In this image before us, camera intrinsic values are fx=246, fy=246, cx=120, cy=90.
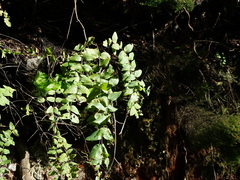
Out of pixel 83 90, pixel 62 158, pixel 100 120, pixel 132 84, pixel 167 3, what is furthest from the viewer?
pixel 167 3

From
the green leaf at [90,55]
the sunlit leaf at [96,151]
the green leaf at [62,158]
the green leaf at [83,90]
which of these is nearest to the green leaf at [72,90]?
the green leaf at [83,90]

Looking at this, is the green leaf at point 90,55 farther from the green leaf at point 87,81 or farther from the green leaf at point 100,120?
the green leaf at point 100,120

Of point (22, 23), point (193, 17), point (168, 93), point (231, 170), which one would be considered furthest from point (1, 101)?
point (231, 170)

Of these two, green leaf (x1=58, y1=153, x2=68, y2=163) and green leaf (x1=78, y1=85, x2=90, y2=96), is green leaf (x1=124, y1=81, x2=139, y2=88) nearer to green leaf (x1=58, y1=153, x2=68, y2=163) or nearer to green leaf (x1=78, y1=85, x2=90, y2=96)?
green leaf (x1=78, y1=85, x2=90, y2=96)

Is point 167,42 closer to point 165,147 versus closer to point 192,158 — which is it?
point 165,147

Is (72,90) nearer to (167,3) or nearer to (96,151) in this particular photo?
(96,151)

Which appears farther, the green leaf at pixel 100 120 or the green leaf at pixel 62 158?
the green leaf at pixel 62 158

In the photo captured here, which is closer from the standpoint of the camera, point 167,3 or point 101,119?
point 101,119

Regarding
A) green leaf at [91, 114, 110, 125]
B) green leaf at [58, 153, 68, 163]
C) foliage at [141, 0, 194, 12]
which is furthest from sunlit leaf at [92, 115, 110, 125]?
foliage at [141, 0, 194, 12]

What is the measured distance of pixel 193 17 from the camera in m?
2.28

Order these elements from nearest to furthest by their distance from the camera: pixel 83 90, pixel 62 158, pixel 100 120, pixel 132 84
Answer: pixel 100 120 → pixel 83 90 → pixel 132 84 → pixel 62 158

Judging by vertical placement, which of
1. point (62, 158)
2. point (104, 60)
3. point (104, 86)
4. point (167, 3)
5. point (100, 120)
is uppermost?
point (167, 3)

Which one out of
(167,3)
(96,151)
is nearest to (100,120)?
(96,151)

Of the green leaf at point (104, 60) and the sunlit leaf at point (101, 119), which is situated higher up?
the green leaf at point (104, 60)
